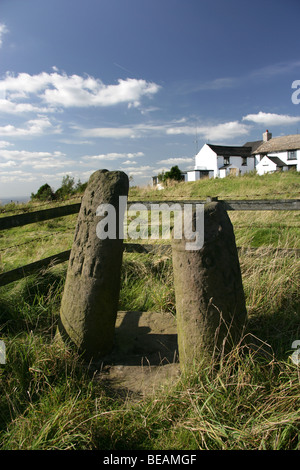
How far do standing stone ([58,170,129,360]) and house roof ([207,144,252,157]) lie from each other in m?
48.9

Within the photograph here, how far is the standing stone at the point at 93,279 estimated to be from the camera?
3141mm

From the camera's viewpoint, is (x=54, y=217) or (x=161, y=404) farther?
(x=54, y=217)

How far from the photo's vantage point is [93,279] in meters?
3.13

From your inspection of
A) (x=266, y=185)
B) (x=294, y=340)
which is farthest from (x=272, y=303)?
(x=266, y=185)

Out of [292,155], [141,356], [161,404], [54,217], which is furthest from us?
[292,155]

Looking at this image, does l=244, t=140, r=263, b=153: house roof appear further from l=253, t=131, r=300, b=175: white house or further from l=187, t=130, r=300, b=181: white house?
l=253, t=131, r=300, b=175: white house

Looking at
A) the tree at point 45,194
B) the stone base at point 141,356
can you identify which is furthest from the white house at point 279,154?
the stone base at point 141,356

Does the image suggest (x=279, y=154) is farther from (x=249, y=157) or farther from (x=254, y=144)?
(x=254, y=144)

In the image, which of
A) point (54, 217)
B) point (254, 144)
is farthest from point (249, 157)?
point (54, 217)

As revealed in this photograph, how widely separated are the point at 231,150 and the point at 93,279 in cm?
5295

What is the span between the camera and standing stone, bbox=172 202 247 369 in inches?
100.0

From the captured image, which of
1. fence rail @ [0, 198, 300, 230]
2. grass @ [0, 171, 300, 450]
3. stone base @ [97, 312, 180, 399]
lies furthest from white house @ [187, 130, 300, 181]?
grass @ [0, 171, 300, 450]

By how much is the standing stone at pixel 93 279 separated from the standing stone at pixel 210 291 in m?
0.82
